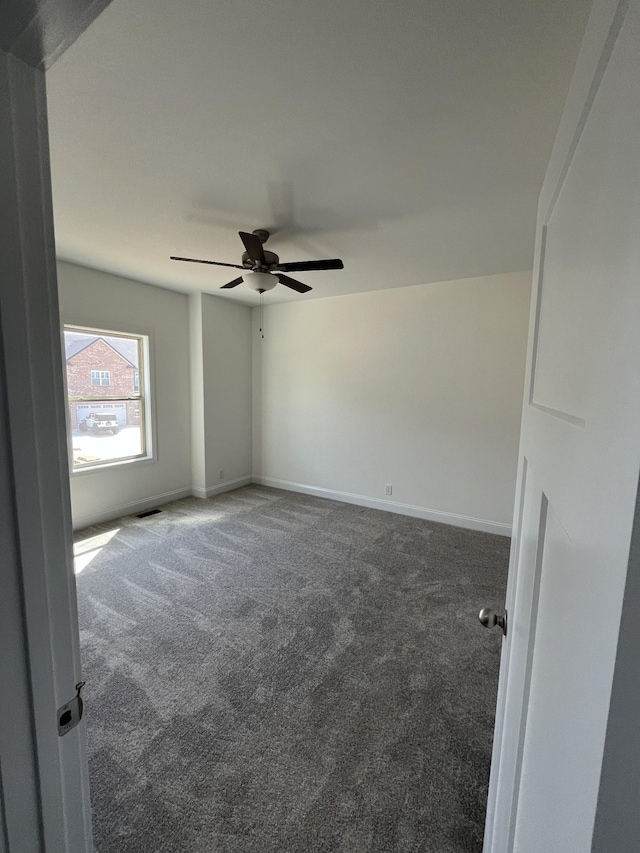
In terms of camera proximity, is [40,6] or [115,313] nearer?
[40,6]

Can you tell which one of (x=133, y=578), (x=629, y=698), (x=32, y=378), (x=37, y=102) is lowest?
(x=133, y=578)

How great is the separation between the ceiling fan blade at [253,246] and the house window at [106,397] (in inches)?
85.5

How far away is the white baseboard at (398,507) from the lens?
12.0ft

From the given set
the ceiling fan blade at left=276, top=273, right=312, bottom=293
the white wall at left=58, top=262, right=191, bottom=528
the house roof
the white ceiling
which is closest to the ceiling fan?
the ceiling fan blade at left=276, top=273, right=312, bottom=293

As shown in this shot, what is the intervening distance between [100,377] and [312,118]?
3263 millimetres

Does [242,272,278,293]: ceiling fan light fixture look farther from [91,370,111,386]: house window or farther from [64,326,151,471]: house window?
[91,370,111,386]: house window

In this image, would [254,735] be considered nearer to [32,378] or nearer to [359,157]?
[32,378]

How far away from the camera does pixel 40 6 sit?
46cm

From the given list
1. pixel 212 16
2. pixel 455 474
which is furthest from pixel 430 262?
pixel 212 16

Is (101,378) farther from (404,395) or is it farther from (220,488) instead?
(404,395)

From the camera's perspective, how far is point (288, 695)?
1.74m

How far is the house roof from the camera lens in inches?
134

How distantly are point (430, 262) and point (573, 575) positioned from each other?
10.5 ft

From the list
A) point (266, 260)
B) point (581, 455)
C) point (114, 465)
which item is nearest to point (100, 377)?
point (114, 465)
